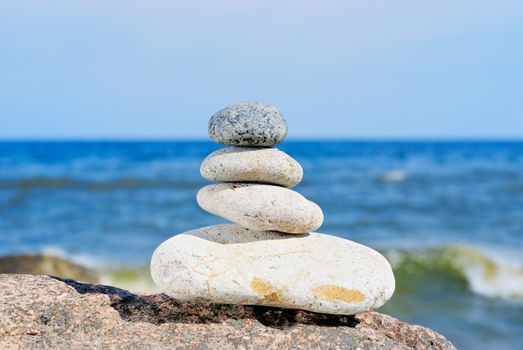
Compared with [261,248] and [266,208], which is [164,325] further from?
[266,208]

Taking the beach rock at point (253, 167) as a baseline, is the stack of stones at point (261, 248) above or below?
below

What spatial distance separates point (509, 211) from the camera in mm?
16719

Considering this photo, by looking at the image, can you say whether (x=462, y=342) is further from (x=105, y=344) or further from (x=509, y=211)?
(x=509, y=211)

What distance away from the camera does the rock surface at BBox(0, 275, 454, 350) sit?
3.41 m

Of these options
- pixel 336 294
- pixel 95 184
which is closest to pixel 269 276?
pixel 336 294

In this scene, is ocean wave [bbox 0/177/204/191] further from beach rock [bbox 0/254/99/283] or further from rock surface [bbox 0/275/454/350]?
rock surface [bbox 0/275/454/350]

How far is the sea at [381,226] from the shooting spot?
9266mm

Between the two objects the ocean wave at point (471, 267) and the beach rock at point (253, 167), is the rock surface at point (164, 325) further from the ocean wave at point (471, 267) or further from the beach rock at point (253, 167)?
the ocean wave at point (471, 267)

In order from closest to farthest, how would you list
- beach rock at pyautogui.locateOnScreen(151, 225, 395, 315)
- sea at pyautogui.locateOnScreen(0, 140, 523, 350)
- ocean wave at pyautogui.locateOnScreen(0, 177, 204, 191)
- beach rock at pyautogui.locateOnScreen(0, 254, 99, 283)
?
beach rock at pyautogui.locateOnScreen(151, 225, 395, 315), beach rock at pyautogui.locateOnScreen(0, 254, 99, 283), sea at pyautogui.locateOnScreen(0, 140, 523, 350), ocean wave at pyautogui.locateOnScreen(0, 177, 204, 191)

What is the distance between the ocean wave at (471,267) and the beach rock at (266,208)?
6.95 metres

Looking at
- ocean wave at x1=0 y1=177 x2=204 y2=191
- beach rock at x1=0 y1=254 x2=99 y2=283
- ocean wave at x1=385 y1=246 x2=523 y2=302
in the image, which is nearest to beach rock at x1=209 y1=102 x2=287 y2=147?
beach rock at x1=0 y1=254 x2=99 y2=283

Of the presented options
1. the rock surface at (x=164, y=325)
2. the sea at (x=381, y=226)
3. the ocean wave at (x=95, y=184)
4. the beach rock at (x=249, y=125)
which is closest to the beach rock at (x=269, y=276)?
the rock surface at (x=164, y=325)

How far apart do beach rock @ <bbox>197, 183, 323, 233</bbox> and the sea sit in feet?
15.5

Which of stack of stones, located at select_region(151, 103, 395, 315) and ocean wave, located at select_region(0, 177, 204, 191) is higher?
stack of stones, located at select_region(151, 103, 395, 315)
